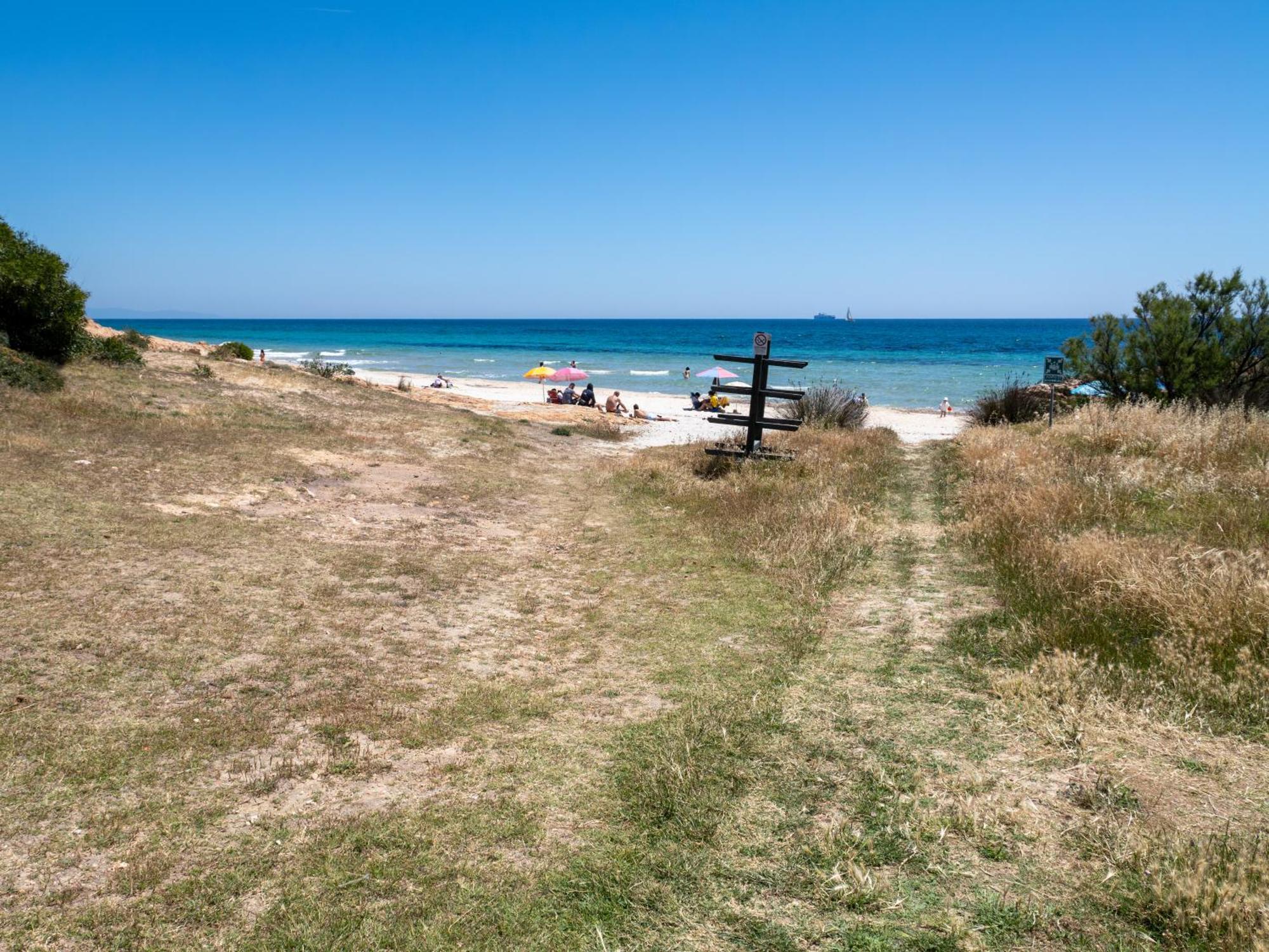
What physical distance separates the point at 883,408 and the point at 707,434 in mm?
Result: 16678

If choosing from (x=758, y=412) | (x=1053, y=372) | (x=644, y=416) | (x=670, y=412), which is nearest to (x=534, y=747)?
(x=758, y=412)

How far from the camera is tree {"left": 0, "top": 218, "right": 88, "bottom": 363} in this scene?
50.6 feet

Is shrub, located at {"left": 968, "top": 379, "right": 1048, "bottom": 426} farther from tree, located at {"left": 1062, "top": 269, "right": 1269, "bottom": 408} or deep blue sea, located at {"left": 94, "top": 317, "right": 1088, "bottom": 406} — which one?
deep blue sea, located at {"left": 94, "top": 317, "right": 1088, "bottom": 406}

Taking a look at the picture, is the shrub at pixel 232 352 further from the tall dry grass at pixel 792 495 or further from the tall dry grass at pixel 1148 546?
the tall dry grass at pixel 1148 546

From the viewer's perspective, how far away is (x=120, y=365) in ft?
59.0

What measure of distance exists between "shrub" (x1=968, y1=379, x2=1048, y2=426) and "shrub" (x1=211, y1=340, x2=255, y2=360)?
72.7ft

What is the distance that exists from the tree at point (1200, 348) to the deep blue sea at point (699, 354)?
19046mm

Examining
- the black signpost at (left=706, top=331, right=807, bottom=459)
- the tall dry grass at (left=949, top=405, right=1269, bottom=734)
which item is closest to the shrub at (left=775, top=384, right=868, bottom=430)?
the black signpost at (left=706, top=331, right=807, bottom=459)

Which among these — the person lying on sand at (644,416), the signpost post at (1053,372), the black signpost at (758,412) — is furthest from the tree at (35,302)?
the signpost post at (1053,372)

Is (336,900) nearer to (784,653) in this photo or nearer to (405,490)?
(784,653)

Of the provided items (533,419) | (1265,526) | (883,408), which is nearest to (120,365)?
(533,419)

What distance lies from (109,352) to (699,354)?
75.6 meters

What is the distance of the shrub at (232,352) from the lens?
24.5m

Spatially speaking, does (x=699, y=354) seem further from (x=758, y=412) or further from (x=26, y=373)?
(x=26, y=373)
